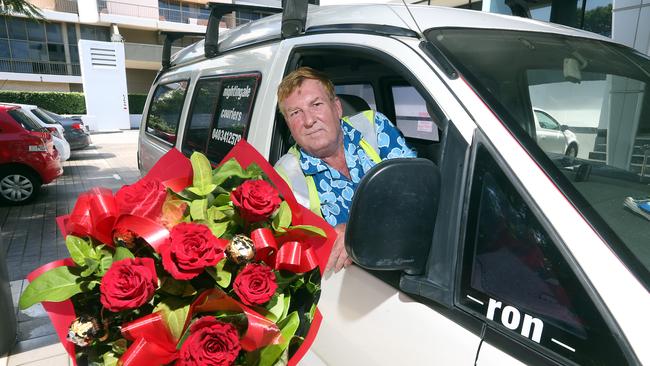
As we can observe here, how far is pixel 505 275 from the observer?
1.11 m

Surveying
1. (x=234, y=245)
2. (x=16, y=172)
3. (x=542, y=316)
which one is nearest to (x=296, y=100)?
(x=234, y=245)

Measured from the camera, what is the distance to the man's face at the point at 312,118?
186 centimetres

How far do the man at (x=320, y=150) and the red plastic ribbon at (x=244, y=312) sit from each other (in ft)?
2.03

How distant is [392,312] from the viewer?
132cm

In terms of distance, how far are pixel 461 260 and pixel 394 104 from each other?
2188 mm

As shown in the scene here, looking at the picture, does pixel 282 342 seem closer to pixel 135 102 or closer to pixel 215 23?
pixel 215 23

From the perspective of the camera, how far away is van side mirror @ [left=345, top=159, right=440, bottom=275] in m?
1.08

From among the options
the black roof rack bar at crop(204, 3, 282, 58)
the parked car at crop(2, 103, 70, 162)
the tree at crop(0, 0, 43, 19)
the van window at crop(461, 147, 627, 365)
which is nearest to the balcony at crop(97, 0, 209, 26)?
the parked car at crop(2, 103, 70, 162)

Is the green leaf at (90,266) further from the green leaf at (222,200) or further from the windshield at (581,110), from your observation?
the windshield at (581,110)

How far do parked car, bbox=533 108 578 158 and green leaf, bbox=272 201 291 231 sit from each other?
742 mm

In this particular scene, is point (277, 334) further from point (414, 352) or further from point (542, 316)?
point (542, 316)

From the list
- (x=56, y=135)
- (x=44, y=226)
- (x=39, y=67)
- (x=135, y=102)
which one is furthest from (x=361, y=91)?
(x=39, y=67)


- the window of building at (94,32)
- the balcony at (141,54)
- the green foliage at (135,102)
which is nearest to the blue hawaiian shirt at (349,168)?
the green foliage at (135,102)

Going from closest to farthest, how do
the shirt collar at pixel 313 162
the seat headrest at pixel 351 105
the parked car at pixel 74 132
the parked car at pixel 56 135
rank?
the shirt collar at pixel 313 162, the seat headrest at pixel 351 105, the parked car at pixel 56 135, the parked car at pixel 74 132
